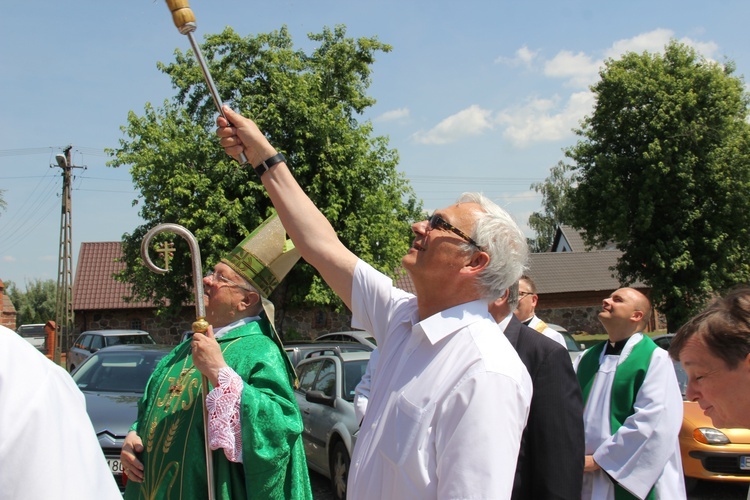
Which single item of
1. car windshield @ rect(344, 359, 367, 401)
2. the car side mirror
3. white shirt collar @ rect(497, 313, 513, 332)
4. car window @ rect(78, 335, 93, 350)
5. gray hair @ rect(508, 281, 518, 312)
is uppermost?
gray hair @ rect(508, 281, 518, 312)

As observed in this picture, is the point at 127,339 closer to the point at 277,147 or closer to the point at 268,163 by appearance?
the point at 277,147

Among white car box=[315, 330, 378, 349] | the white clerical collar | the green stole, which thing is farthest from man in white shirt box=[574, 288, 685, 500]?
white car box=[315, 330, 378, 349]

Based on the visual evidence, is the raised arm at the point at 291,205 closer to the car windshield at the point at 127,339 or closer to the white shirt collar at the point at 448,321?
the white shirt collar at the point at 448,321

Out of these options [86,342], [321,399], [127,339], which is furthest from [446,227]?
[86,342]

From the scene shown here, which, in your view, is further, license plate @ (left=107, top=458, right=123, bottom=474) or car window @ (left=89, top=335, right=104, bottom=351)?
car window @ (left=89, top=335, right=104, bottom=351)

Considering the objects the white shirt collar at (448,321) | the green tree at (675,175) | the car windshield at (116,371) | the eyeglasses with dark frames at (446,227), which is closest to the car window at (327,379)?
the car windshield at (116,371)

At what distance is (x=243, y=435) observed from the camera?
299cm

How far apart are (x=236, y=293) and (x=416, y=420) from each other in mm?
1961

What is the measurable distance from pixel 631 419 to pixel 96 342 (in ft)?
58.9

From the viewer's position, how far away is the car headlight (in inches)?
297

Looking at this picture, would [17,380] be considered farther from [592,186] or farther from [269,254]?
[592,186]

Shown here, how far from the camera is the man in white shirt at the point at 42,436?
103cm

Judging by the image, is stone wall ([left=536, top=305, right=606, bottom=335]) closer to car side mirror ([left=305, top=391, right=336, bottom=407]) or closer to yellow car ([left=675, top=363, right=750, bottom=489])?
yellow car ([left=675, top=363, right=750, bottom=489])

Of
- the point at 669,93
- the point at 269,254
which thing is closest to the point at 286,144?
the point at 669,93
